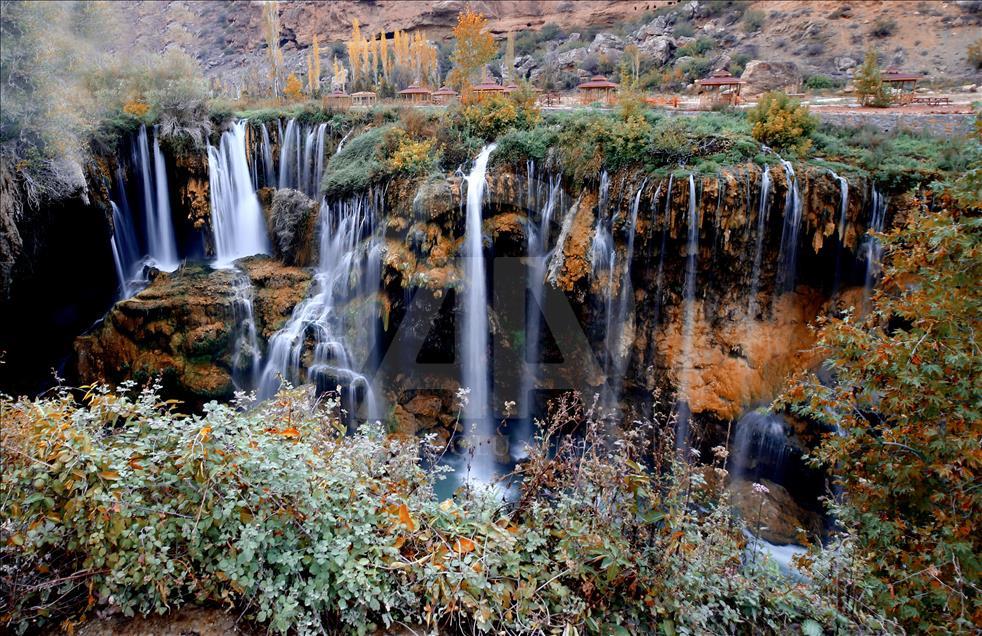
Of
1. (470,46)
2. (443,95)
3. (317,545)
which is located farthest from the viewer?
(443,95)

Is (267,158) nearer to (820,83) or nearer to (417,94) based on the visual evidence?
(417,94)

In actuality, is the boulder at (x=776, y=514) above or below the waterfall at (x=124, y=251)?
below

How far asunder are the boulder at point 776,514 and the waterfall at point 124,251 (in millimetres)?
14636

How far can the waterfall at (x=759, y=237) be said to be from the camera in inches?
407

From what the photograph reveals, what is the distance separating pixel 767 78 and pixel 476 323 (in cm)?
1829

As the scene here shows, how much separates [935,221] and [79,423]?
5081mm

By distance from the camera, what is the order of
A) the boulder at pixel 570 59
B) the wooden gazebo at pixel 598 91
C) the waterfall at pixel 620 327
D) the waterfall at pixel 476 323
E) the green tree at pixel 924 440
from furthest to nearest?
1. the boulder at pixel 570 59
2. the wooden gazebo at pixel 598 91
3. the waterfall at pixel 476 323
4. the waterfall at pixel 620 327
5. the green tree at pixel 924 440

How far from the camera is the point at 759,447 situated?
10641mm

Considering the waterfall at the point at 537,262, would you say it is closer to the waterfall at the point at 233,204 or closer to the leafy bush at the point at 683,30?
the waterfall at the point at 233,204

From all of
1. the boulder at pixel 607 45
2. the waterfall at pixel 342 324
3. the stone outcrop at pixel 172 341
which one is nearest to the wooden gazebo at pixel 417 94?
the waterfall at pixel 342 324

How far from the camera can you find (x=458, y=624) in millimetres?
2613

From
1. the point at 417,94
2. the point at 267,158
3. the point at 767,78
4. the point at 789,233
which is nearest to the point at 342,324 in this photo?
the point at 267,158

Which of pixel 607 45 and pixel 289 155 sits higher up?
pixel 607 45

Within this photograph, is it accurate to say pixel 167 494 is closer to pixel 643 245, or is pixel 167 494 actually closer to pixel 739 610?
pixel 739 610
